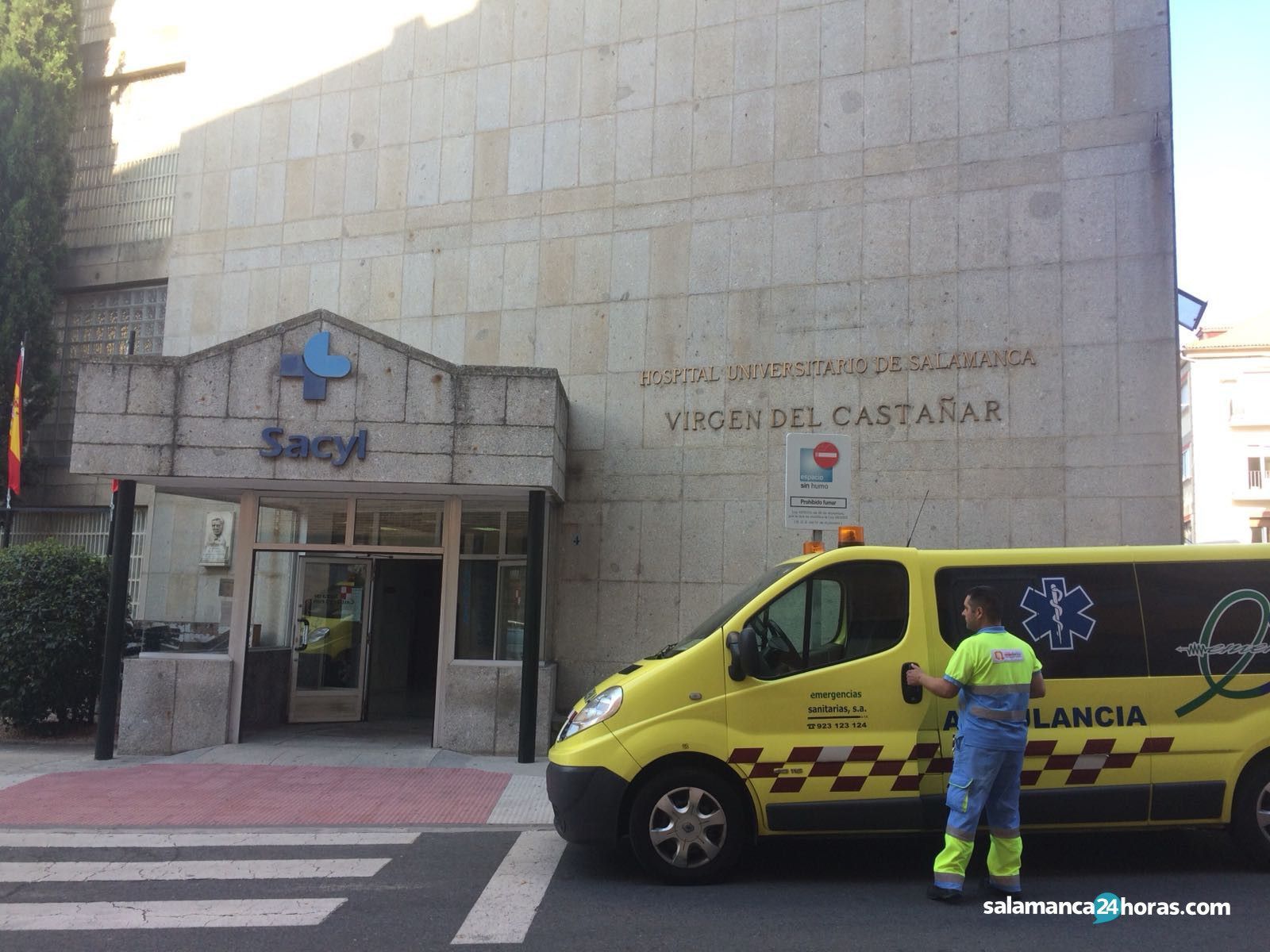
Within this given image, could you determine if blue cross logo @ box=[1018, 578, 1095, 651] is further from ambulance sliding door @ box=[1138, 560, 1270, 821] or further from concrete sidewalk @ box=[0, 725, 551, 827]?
concrete sidewalk @ box=[0, 725, 551, 827]

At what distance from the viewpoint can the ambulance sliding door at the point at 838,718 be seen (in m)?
5.94

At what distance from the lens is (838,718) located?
19.7 feet

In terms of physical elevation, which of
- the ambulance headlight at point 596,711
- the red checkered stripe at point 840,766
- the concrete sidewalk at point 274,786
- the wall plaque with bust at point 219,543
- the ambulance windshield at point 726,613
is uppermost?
the wall plaque with bust at point 219,543

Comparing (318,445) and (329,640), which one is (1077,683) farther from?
(329,640)

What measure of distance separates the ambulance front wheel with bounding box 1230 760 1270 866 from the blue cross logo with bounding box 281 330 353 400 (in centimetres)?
859

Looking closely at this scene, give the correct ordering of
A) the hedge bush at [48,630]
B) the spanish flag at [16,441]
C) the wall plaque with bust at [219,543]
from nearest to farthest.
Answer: the hedge bush at [48,630]
the wall plaque with bust at [219,543]
the spanish flag at [16,441]

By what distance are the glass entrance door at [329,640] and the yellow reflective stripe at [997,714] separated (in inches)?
372

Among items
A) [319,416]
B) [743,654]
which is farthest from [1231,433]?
[743,654]

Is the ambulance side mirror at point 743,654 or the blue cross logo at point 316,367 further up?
the blue cross logo at point 316,367

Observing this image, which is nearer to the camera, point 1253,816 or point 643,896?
point 643,896

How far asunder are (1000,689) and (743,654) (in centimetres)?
149

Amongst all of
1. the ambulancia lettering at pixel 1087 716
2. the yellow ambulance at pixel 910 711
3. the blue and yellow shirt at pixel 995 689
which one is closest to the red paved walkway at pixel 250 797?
the yellow ambulance at pixel 910 711

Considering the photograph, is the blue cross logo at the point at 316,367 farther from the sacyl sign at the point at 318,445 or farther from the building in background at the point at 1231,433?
the building in background at the point at 1231,433

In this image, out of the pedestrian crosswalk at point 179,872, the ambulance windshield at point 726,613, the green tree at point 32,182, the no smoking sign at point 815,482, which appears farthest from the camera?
the green tree at point 32,182
